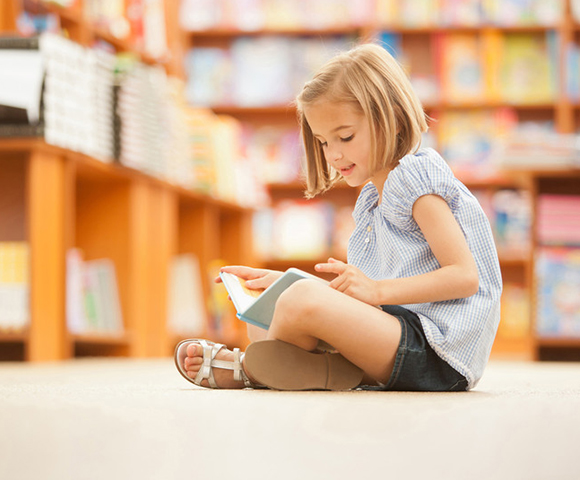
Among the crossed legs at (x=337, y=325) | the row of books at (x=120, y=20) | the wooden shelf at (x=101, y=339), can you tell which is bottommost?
the wooden shelf at (x=101, y=339)

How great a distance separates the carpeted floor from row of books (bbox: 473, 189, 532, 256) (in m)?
3.87

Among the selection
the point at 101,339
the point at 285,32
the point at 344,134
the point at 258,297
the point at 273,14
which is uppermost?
the point at 273,14

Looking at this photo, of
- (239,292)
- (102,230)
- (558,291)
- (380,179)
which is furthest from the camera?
(558,291)

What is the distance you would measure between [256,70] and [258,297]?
3823mm

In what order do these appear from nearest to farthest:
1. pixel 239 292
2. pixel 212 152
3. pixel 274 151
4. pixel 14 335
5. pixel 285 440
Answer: pixel 285 440, pixel 239 292, pixel 14 335, pixel 212 152, pixel 274 151

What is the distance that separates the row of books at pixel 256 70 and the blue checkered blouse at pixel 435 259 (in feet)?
11.9

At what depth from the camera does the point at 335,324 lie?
1.18 metres

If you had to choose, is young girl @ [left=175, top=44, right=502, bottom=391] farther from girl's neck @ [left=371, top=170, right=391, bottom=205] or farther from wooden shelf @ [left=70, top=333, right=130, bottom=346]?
wooden shelf @ [left=70, top=333, right=130, bottom=346]

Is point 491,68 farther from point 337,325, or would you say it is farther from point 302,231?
point 337,325

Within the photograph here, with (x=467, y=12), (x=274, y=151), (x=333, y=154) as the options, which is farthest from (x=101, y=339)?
(x=467, y=12)

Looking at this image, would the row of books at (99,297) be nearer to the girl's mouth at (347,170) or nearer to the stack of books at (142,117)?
the stack of books at (142,117)

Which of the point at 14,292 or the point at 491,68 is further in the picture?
the point at 491,68

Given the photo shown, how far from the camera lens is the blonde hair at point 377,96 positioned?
1.33 metres

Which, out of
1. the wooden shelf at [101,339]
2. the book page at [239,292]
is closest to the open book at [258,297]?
the book page at [239,292]
